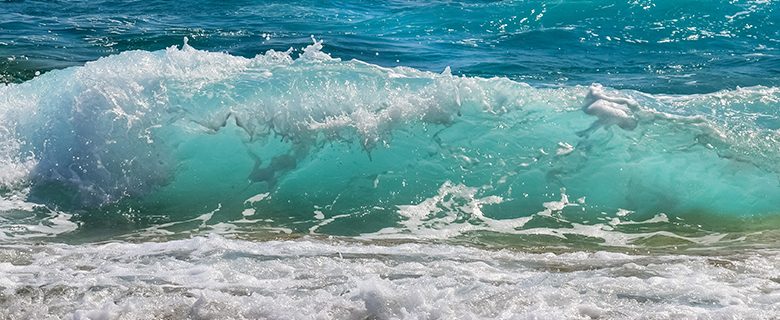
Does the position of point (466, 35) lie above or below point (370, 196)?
below

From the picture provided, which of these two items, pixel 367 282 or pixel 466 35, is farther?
pixel 466 35

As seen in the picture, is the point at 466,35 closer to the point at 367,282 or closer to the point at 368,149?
the point at 368,149

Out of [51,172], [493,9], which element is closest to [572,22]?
[493,9]

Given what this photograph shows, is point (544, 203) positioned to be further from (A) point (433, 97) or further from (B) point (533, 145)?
(A) point (433, 97)

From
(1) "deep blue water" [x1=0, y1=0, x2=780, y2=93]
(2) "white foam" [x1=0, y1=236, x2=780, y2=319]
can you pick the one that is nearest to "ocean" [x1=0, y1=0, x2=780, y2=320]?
(2) "white foam" [x1=0, y1=236, x2=780, y2=319]

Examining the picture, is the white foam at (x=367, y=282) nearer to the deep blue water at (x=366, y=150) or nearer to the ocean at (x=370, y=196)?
the ocean at (x=370, y=196)

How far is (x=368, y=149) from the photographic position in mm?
7035

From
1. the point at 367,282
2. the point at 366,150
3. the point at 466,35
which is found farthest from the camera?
the point at 466,35

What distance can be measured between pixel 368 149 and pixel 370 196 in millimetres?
616

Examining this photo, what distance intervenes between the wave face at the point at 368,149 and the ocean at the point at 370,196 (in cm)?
2

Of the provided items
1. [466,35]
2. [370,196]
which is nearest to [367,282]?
[370,196]

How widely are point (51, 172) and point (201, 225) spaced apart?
4.97 feet

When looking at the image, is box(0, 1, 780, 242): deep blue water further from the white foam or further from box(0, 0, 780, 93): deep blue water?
box(0, 0, 780, 93): deep blue water

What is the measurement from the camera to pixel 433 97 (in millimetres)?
7348
